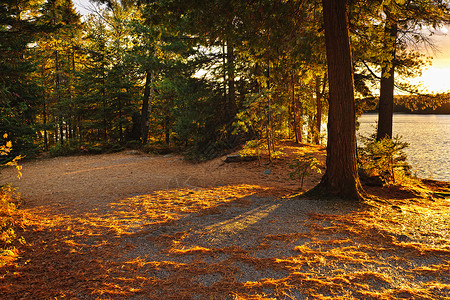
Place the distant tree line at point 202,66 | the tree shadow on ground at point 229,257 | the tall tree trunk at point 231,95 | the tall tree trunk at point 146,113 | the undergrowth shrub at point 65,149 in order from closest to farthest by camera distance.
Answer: the tree shadow on ground at point 229,257
the distant tree line at point 202,66
the tall tree trunk at point 231,95
the undergrowth shrub at point 65,149
the tall tree trunk at point 146,113

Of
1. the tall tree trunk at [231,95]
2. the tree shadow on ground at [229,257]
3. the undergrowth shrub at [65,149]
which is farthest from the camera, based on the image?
the undergrowth shrub at [65,149]

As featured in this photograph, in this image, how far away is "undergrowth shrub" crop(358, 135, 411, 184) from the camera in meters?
6.74

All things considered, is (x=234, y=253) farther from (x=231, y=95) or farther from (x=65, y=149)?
(x=65, y=149)

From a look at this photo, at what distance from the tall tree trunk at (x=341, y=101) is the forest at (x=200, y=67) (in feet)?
2.49

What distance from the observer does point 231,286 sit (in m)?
2.30

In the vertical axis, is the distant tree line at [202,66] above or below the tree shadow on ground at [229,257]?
above

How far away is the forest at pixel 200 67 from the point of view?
218 inches

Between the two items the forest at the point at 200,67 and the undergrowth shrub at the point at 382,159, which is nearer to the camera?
the forest at the point at 200,67

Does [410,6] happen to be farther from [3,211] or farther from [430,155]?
[430,155]

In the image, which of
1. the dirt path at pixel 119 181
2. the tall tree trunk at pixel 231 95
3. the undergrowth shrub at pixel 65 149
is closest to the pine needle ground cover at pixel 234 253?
the dirt path at pixel 119 181

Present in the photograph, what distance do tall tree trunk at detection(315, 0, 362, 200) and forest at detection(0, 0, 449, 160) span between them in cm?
76

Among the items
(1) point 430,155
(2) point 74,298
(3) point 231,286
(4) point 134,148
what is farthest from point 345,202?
(1) point 430,155

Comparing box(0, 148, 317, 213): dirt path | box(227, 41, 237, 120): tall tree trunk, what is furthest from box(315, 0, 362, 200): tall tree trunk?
box(227, 41, 237, 120): tall tree trunk

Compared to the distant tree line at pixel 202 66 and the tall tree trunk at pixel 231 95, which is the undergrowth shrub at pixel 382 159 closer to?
the distant tree line at pixel 202 66
